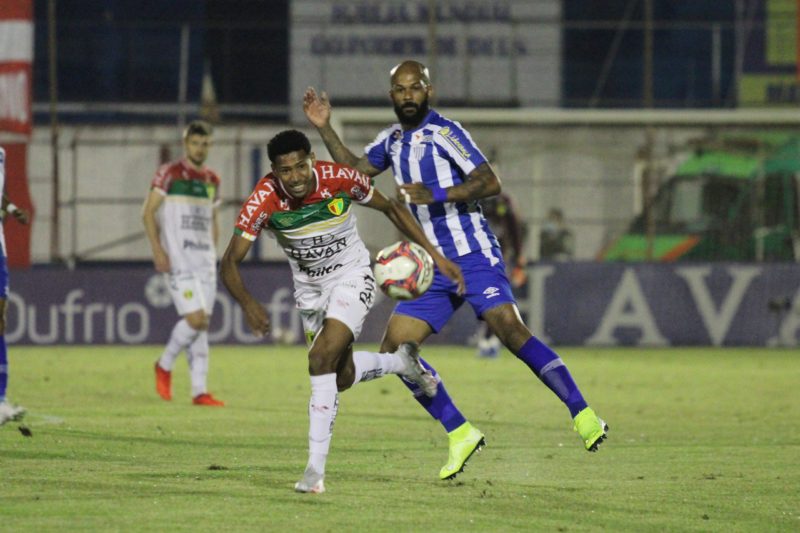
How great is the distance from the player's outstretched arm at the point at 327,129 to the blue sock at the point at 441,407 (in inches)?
50.1

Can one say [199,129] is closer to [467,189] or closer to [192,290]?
[192,290]

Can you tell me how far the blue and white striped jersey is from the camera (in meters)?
9.02

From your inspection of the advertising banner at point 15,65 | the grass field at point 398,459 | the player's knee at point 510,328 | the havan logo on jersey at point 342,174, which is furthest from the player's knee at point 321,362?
the advertising banner at point 15,65

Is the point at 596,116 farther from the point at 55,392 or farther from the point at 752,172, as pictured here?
→ the point at 55,392

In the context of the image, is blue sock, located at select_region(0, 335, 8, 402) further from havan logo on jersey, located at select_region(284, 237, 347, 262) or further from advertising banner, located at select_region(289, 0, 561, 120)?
advertising banner, located at select_region(289, 0, 561, 120)

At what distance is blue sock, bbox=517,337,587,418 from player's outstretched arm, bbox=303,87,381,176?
4.67ft

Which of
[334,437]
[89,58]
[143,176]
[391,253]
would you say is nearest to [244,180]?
[143,176]

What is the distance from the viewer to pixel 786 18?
2642cm

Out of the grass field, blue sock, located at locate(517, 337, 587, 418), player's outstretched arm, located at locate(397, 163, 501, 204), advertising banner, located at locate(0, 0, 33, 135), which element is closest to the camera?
the grass field

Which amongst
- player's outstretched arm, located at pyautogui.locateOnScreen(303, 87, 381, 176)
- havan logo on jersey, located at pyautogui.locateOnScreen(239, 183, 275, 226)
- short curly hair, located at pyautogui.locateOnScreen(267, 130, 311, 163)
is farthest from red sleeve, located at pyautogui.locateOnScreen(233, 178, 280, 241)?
player's outstretched arm, located at pyautogui.locateOnScreen(303, 87, 381, 176)

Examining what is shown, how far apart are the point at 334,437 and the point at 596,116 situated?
16.2m

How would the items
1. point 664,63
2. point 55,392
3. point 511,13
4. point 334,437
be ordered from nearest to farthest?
point 334,437 → point 55,392 → point 511,13 → point 664,63

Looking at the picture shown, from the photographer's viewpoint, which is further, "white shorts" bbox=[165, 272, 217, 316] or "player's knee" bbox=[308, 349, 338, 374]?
"white shorts" bbox=[165, 272, 217, 316]

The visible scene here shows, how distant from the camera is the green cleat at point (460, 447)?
8.39 meters
